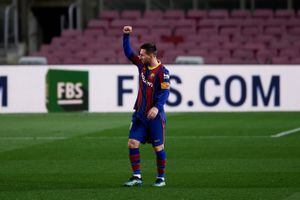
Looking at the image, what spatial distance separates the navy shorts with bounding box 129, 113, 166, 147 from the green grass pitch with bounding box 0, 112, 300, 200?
585mm

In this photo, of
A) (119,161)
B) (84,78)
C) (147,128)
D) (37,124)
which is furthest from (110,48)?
(147,128)

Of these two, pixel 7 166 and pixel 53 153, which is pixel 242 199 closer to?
pixel 7 166

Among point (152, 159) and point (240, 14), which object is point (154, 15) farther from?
point (152, 159)

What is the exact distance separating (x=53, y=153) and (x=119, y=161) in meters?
1.64

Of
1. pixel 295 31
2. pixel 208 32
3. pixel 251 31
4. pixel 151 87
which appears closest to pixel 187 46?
pixel 208 32

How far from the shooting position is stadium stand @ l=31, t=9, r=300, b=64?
110ft

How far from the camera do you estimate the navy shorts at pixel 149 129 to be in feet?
41.0

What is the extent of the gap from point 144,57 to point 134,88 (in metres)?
13.7

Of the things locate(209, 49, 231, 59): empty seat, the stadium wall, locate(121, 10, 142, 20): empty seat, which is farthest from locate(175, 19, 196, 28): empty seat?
the stadium wall

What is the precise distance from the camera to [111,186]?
12.4m

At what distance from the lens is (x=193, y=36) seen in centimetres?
3453

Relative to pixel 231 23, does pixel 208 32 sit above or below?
below

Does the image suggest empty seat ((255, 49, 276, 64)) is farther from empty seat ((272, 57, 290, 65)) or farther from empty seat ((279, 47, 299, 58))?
empty seat ((272, 57, 290, 65))

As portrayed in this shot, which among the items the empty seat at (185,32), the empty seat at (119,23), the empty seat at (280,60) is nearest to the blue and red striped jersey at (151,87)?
the empty seat at (280,60)
